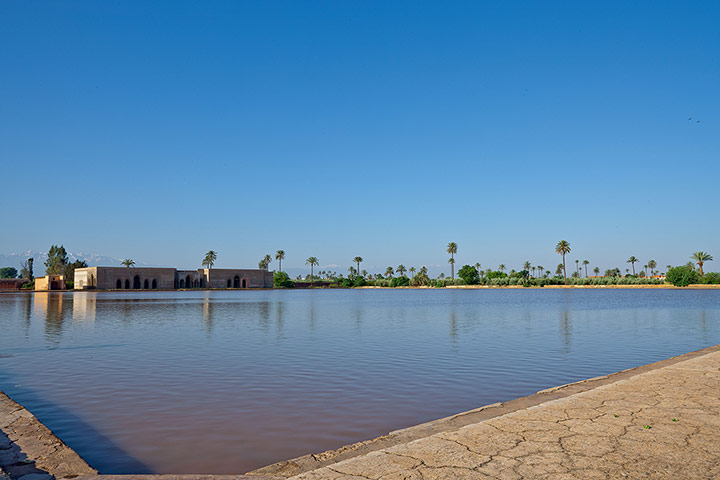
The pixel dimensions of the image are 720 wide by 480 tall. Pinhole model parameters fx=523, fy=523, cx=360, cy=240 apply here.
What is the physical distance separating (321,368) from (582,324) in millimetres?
17346

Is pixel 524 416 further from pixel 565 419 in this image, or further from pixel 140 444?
pixel 140 444

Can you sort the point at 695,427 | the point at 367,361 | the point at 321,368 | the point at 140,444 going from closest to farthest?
the point at 695,427 → the point at 140,444 → the point at 321,368 → the point at 367,361

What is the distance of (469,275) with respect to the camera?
15962 cm

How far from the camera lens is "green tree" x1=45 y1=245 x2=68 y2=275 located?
122 meters

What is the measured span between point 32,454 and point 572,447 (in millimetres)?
5811

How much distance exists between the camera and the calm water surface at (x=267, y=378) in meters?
7.04

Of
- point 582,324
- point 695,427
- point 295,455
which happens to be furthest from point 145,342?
point 582,324

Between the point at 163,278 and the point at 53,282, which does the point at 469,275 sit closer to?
the point at 163,278

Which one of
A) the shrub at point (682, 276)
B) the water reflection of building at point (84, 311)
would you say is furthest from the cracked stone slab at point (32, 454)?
the shrub at point (682, 276)

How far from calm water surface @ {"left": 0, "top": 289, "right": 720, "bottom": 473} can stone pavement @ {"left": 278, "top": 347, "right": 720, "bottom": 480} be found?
1769 mm

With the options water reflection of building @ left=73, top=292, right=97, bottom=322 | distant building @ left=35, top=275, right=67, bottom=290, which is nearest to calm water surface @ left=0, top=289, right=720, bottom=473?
water reflection of building @ left=73, top=292, right=97, bottom=322

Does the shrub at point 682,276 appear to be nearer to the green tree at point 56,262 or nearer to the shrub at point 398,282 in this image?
the shrub at point 398,282

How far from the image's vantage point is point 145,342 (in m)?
18.4

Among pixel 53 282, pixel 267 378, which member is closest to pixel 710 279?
pixel 267 378
